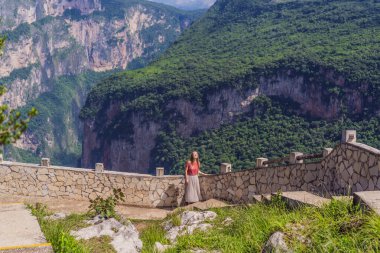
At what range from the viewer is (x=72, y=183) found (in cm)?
1547

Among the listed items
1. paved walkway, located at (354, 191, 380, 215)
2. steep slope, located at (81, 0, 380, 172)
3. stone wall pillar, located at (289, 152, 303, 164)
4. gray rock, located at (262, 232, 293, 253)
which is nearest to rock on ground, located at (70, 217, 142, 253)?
gray rock, located at (262, 232, 293, 253)

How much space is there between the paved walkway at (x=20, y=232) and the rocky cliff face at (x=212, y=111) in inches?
2205

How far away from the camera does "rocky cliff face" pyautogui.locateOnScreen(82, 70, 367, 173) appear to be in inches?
2429

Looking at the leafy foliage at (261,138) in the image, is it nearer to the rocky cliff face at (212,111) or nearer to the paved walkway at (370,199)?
the rocky cliff face at (212,111)

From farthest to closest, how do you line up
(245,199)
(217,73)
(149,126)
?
(149,126) < (217,73) < (245,199)

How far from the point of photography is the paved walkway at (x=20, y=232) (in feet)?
17.7

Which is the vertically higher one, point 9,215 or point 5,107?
point 5,107

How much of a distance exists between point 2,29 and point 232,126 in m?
145

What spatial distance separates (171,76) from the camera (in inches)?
3201

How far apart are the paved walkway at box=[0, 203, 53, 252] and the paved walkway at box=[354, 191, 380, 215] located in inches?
149

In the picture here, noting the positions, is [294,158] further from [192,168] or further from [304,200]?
[304,200]

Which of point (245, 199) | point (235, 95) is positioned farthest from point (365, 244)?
point (235, 95)

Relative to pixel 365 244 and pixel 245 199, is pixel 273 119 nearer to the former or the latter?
pixel 245 199

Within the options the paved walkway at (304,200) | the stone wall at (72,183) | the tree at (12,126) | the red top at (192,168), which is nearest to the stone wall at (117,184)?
the stone wall at (72,183)
